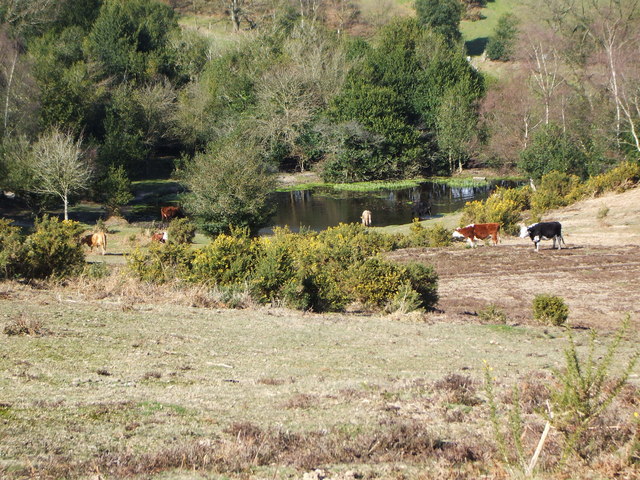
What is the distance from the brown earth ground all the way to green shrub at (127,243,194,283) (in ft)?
20.6

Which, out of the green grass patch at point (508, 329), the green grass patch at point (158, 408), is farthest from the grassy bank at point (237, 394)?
the green grass patch at point (508, 329)

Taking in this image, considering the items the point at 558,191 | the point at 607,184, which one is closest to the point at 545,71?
the point at 558,191

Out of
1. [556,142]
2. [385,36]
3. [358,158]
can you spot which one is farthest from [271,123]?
[556,142]

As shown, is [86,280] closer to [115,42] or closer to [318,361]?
[318,361]

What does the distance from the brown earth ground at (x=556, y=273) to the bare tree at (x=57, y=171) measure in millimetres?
21747

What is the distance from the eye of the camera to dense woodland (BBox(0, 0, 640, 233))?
4781 centimetres

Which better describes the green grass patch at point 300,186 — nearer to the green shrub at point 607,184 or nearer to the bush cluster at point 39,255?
the green shrub at point 607,184

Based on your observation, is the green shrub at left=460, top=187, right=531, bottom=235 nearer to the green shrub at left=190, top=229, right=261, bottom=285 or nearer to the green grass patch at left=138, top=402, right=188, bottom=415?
the green shrub at left=190, top=229, right=261, bottom=285

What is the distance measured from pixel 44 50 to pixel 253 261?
55.2 metres

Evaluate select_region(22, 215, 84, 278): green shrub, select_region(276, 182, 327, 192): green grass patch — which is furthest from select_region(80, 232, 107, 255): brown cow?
select_region(276, 182, 327, 192): green grass patch

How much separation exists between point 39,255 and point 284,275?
5.41 m

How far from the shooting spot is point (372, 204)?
4806 centimetres

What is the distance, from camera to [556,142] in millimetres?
43844

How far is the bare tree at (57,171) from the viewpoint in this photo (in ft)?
126
